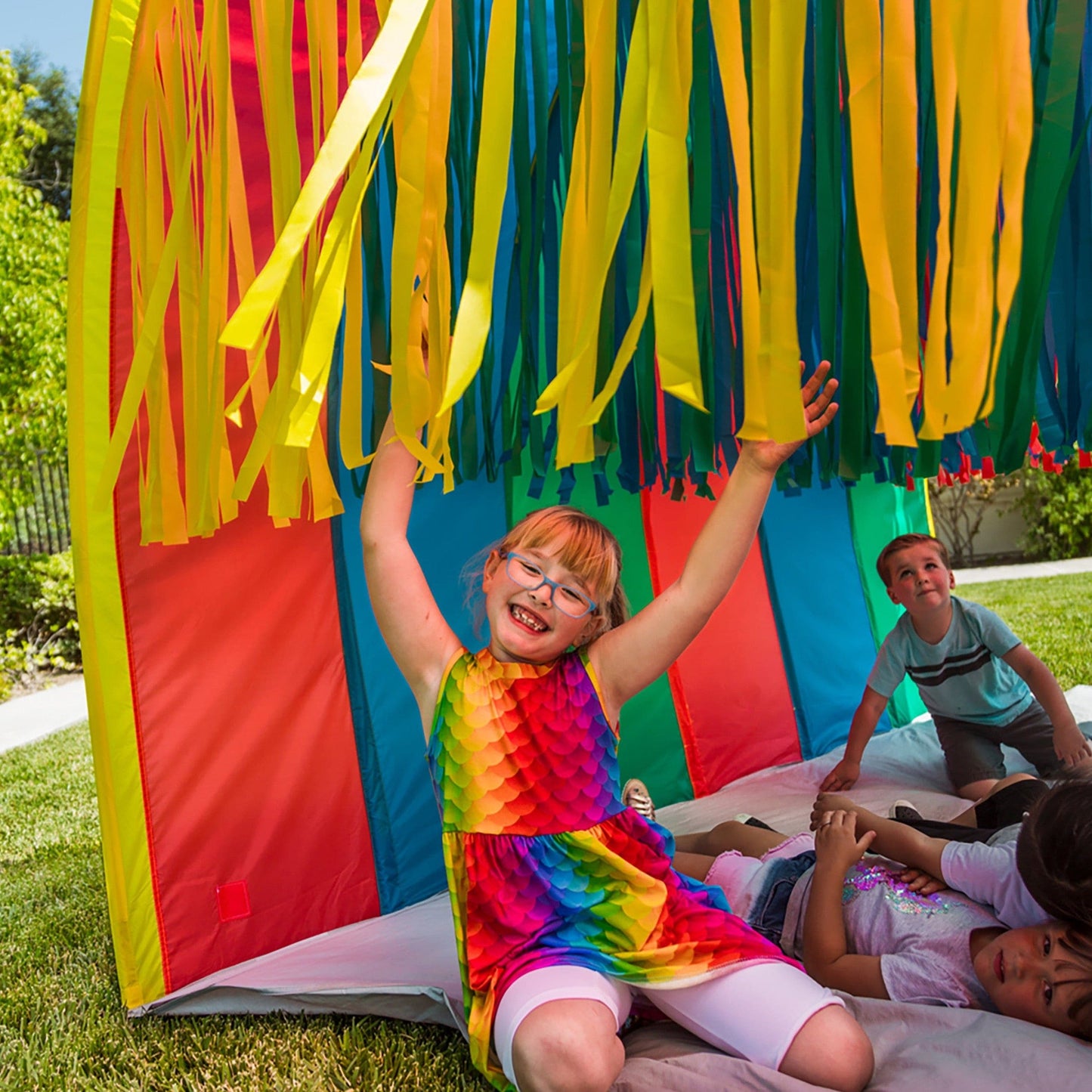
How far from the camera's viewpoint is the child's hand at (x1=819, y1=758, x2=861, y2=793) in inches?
119

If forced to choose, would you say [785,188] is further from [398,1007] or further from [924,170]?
[398,1007]

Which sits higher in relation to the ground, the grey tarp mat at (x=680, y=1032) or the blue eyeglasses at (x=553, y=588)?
the blue eyeglasses at (x=553, y=588)

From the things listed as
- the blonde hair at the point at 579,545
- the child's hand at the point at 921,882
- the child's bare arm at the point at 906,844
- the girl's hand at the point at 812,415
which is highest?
the girl's hand at the point at 812,415

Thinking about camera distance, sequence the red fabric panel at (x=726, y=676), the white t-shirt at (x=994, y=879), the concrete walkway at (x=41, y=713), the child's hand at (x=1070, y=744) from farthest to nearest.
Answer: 1. the concrete walkway at (x=41, y=713)
2. the red fabric panel at (x=726, y=676)
3. the child's hand at (x=1070, y=744)
4. the white t-shirt at (x=994, y=879)

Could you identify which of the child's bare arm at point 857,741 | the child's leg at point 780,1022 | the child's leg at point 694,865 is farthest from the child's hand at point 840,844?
the child's bare arm at point 857,741

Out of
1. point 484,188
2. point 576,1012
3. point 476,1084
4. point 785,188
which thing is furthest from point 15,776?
point 785,188

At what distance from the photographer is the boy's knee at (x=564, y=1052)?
139cm

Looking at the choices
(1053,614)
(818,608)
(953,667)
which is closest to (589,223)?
(953,667)

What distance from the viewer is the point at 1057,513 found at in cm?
1019

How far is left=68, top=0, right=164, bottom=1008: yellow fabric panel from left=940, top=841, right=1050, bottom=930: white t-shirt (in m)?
1.51

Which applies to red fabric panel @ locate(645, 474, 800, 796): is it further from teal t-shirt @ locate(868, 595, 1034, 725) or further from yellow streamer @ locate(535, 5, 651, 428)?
yellow streamer @ locate(535, 5, 651, 428)

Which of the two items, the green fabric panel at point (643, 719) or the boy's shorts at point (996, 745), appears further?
the green fabric panel at point (643, 719)

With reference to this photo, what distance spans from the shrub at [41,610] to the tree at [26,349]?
1.26 ft

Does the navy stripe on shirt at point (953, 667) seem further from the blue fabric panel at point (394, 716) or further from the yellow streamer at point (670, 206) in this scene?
the yellow streamer at point (670, 206)
